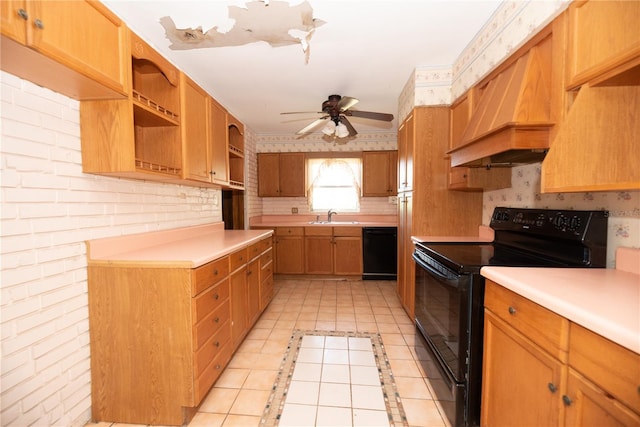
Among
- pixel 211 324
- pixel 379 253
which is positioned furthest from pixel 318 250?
pixel 211 324

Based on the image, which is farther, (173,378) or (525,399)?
(173,378)

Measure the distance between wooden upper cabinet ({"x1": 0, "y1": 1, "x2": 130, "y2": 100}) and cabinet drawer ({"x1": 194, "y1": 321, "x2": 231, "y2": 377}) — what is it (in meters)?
1.48

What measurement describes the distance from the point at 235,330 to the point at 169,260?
915 mm

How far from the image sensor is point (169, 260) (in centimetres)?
154

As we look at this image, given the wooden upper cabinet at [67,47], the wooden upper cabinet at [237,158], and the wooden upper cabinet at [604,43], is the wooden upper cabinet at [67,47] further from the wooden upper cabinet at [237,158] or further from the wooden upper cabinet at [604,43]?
the wooden upper cabinet at [604,43]

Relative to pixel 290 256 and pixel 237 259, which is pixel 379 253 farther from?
pixel 237 259

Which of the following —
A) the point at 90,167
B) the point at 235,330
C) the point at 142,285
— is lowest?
the point at 235,330

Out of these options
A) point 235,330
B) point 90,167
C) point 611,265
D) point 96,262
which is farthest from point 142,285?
point 611,265

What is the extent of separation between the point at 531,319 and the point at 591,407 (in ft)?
0.93

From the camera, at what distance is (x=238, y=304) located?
2.22 metres

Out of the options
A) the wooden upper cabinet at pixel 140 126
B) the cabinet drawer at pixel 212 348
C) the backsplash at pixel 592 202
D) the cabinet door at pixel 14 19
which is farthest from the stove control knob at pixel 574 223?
the cabinet door at pixel 14 19

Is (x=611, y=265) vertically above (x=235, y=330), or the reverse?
(x=611, y=265)

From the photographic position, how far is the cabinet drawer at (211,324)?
61.9 inches

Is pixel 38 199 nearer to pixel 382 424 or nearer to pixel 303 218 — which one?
pixel 382 424
